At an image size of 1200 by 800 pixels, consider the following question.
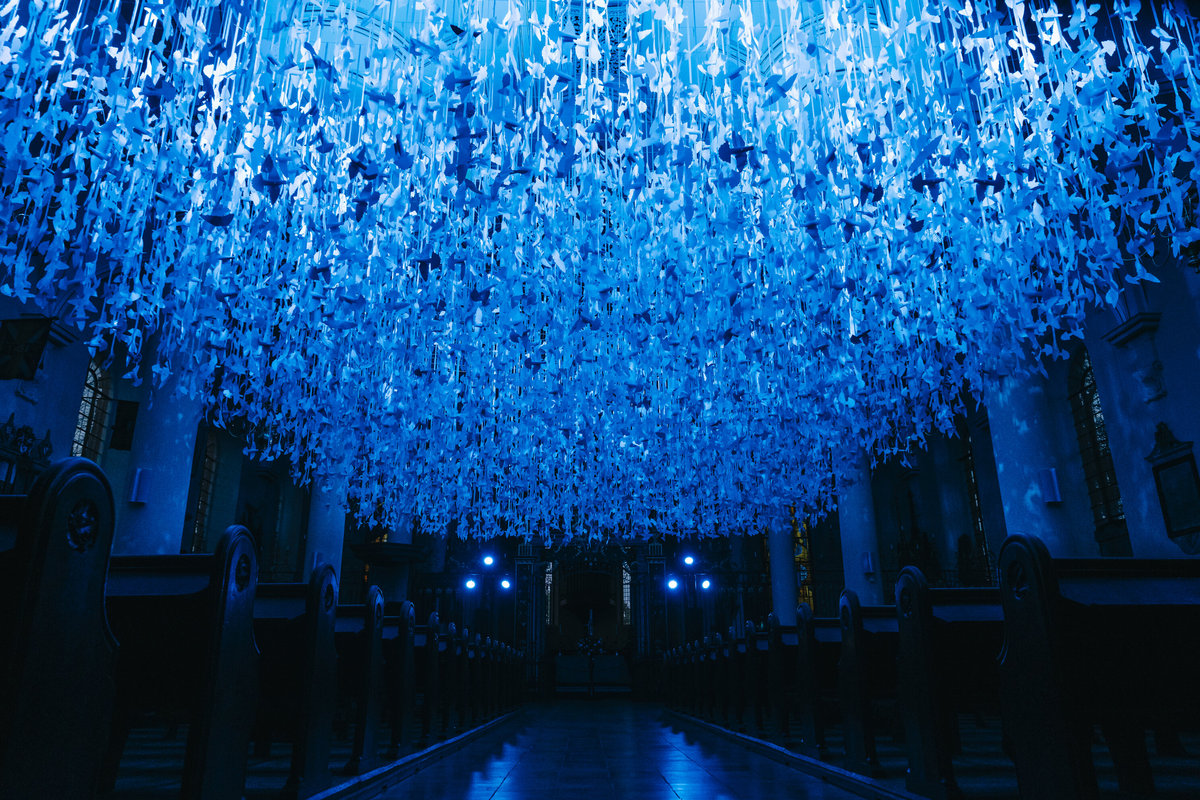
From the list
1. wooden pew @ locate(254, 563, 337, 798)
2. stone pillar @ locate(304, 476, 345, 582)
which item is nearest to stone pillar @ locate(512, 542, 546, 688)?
stone pillar @ locate(304, 476, 345, 582)

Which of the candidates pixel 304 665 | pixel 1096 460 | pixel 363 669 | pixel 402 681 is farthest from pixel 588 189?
pixel 1096 460

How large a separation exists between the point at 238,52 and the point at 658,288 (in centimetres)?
383

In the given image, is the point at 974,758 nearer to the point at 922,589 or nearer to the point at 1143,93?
the point at 922,589

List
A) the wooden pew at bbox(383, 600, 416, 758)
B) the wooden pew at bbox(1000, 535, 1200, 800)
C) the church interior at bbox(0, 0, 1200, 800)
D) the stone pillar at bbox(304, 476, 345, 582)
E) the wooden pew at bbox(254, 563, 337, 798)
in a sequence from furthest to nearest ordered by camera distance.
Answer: the stone pillar at bbox(304, 476, 345, 582), the wooden pew at bbox(383, 600, 416, 758), the wooden pew at bbox(254, 563, 337, 798), the church interior at bbox(0, 0, 1200, 800), the wooden pew at bbox(1000, 535, 1200, 800)

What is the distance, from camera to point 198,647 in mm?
3213

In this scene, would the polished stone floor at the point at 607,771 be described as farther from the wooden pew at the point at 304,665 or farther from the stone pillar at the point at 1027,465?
the stone pillar at the point at 1027,465

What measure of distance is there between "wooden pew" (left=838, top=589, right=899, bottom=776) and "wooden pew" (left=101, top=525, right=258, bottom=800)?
150 inches

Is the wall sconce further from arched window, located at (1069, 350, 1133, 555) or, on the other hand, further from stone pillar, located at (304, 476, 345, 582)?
stone pillar, located at (304, 476, 345, 582)

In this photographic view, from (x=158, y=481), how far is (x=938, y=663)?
37.7ft

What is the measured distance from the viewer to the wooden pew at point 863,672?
16.2 ft

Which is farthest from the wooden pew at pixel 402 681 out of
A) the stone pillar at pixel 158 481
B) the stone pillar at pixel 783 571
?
the stone pillar at pixel 783 571

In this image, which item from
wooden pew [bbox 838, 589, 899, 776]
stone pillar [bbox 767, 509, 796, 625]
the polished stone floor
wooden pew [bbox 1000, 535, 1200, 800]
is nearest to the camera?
wooden pew [bbox 1000, 535, 1200, 800]

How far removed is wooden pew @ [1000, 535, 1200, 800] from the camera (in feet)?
9.52

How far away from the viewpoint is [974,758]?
581 cm
